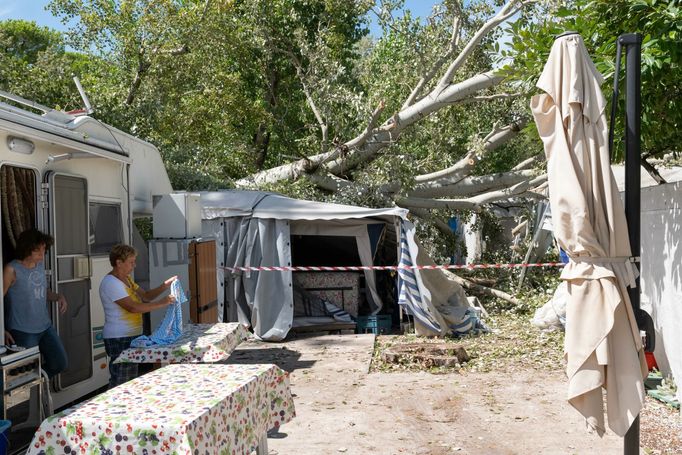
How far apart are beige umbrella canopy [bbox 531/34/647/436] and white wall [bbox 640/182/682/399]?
3.28 m

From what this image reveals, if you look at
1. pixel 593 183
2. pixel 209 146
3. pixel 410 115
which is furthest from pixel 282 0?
pixel 593 183

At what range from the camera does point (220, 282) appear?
11398 millimetres

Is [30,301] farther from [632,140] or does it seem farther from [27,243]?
[632,140]

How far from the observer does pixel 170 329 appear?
638 cm

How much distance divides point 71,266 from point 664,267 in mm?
5506

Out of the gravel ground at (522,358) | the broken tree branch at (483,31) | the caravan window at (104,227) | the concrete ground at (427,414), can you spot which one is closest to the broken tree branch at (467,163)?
the broken tree branch at (483,31)

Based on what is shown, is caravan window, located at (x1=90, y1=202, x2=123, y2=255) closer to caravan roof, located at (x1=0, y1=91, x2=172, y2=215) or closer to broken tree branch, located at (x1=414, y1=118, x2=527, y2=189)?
caravan roof, located at (x1=0, y1=91, x2=172, y2=215)

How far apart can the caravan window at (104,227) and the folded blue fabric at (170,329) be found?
3.94 ft

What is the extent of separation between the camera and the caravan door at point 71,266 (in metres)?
6.25

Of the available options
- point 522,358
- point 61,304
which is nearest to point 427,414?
point 522,358

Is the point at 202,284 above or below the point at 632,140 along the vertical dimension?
below

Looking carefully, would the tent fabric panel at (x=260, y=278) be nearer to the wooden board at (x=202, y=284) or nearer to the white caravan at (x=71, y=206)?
the wooden board at (x=202, y=284)

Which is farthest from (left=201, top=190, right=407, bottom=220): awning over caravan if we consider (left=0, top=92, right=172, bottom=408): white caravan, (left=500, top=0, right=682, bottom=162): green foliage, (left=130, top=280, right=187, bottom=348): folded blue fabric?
(left=130, top=280, right=187, bottom=348): folded blue fabric

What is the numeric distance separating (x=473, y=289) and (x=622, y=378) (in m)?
11.0
